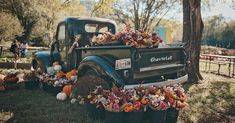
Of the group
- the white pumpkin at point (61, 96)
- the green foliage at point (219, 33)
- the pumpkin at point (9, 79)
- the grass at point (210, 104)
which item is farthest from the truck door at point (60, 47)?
the green foliage at point (219, 33)

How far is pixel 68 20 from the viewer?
8.26 meters

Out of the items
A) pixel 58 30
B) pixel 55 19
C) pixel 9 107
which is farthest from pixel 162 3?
pixel 9 107

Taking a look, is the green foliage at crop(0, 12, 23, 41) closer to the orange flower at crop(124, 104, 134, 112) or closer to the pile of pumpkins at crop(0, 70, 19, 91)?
the pile of pumpkins at crop(0, 70, 19, 91)

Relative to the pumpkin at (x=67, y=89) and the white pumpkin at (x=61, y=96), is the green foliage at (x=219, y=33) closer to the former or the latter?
the pumpkin at (x=67, y=89)

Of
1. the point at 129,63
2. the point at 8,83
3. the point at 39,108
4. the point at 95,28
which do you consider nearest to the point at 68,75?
the point at 39,108

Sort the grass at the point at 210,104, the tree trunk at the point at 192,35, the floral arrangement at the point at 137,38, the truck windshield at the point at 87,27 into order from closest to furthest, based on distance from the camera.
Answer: the floral arrangement at the point at 137,38, the grass at the point at 210,104, the truck windshield at the point at 87,27, the tree trunk at the point at 192,35

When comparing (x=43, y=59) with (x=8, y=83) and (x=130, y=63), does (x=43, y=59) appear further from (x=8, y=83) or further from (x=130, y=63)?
(x=130, y=63)

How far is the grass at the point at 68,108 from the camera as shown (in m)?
6.29

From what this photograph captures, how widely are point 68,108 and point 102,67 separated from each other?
62.2 inches

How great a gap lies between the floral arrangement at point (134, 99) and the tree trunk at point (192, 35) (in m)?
5.69

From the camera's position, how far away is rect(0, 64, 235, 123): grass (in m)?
6.29

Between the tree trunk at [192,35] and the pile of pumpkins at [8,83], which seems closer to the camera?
the pile of pumpkins at [8,83]

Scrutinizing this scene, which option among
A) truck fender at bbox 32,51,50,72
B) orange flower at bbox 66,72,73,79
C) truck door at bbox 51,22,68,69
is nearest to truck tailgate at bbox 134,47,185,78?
orange flower at bbox 66,72,73,79

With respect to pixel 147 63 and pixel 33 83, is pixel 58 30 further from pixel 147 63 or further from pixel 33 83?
pixel 147 63
